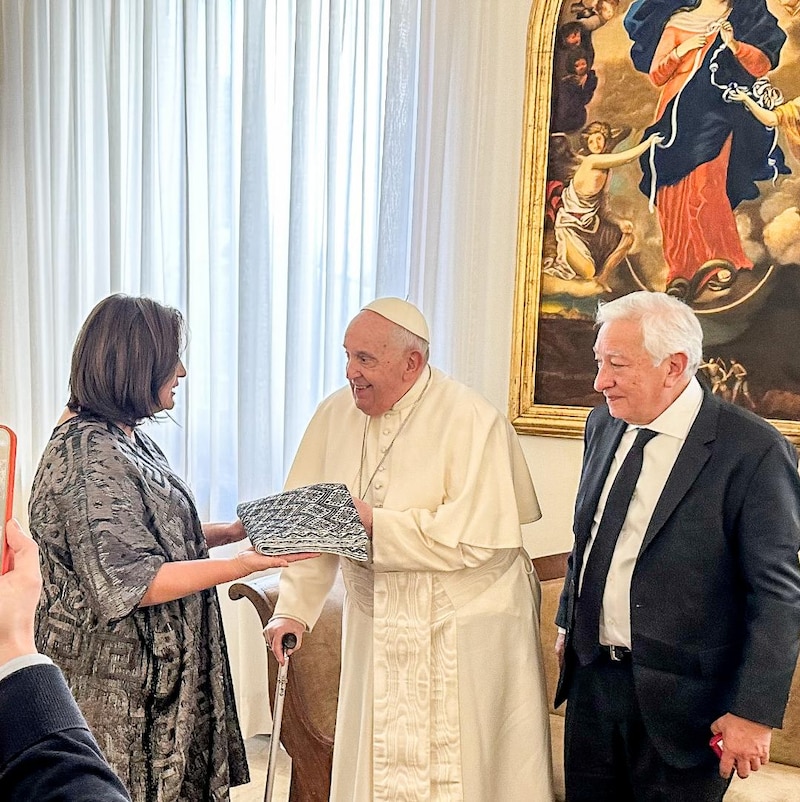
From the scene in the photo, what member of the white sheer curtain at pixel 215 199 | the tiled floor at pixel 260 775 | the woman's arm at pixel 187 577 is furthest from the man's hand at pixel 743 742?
the white sheer curtain at pixel 215 199

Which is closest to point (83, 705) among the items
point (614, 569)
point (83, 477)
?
point (83, 477)

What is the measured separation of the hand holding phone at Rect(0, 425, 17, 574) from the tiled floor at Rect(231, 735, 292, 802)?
2.99 metres

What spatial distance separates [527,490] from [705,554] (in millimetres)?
689

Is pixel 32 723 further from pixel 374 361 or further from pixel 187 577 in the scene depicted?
pixel 374 361

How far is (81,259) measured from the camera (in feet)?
14.2

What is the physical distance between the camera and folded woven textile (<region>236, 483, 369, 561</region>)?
7.56ft

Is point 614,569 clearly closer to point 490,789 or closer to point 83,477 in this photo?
point 490,789

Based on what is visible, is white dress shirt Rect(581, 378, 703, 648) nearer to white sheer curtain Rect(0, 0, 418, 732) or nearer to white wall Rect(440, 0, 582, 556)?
white wall Rect(440, 0, 582, 556)

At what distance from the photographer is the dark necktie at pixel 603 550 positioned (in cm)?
235

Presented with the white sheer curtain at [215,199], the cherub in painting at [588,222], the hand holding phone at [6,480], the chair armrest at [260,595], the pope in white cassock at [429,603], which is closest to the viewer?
the hand holding phone at [6,480]

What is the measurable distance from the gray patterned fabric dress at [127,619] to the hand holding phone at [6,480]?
3.97 feet

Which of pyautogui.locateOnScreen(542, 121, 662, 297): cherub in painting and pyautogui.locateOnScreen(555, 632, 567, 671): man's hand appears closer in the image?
pyautogui.locateOnScreen(555, 632, 567, 671): man's hand

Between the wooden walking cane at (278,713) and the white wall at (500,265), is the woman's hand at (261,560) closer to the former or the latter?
the wooden walking cane at (278,713)

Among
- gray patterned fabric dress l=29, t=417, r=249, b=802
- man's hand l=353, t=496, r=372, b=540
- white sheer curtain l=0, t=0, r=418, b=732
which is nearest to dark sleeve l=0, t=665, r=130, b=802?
gray patterned fabric dress l=29, t=417, r=249, b=802
